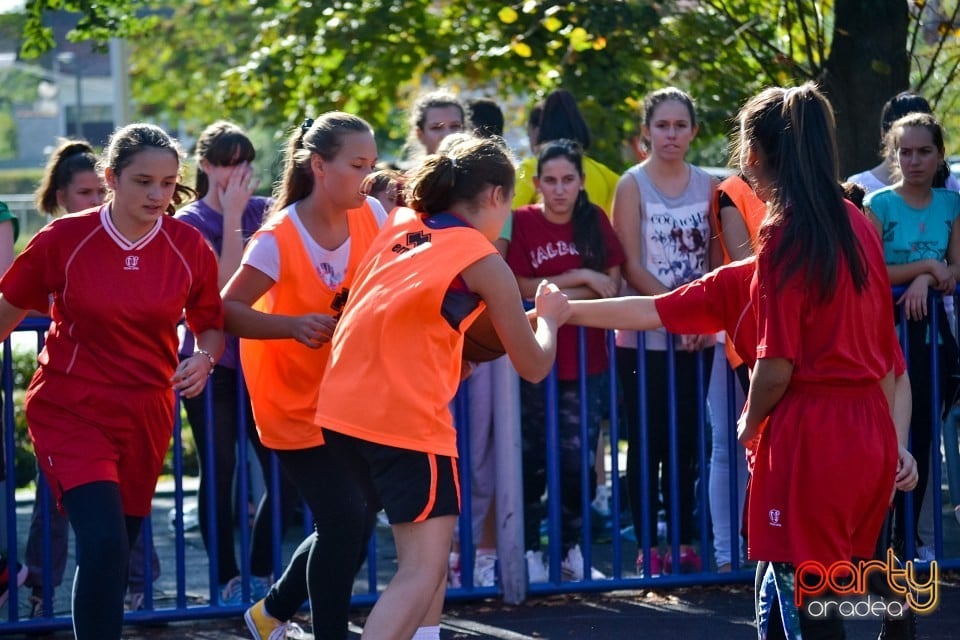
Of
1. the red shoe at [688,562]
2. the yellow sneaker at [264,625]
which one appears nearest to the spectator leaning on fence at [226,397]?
the yellow sneaker at [264,625]

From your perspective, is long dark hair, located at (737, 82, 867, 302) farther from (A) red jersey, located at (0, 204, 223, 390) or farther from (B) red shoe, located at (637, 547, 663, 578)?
(B) red shoe, located at (637, 547, 663, 578)

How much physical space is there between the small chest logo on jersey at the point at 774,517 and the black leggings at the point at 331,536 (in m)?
1.40

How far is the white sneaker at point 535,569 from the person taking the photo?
609cm

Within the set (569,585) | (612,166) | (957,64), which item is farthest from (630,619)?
(612,166)

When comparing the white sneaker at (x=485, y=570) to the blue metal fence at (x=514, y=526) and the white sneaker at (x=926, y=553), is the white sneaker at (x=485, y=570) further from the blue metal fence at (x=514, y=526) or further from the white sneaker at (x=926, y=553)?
the white sneaker at (x=926, y=553)

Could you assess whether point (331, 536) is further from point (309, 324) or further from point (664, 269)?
point (664, 269)


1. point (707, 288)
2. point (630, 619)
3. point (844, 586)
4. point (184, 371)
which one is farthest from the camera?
point (630, 619)

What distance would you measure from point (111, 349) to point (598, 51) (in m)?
7.82

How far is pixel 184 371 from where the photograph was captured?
457 centimetres

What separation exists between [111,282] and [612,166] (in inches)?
311

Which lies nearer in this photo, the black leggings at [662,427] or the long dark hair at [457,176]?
the long dark hair at [457,176]

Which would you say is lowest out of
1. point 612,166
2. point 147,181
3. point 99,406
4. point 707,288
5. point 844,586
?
point 844,586

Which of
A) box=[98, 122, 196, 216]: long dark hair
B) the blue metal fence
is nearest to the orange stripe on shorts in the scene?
box=[98, 122, 196, 216]: long dark hair

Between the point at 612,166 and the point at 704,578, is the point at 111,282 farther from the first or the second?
the point at 612,166
